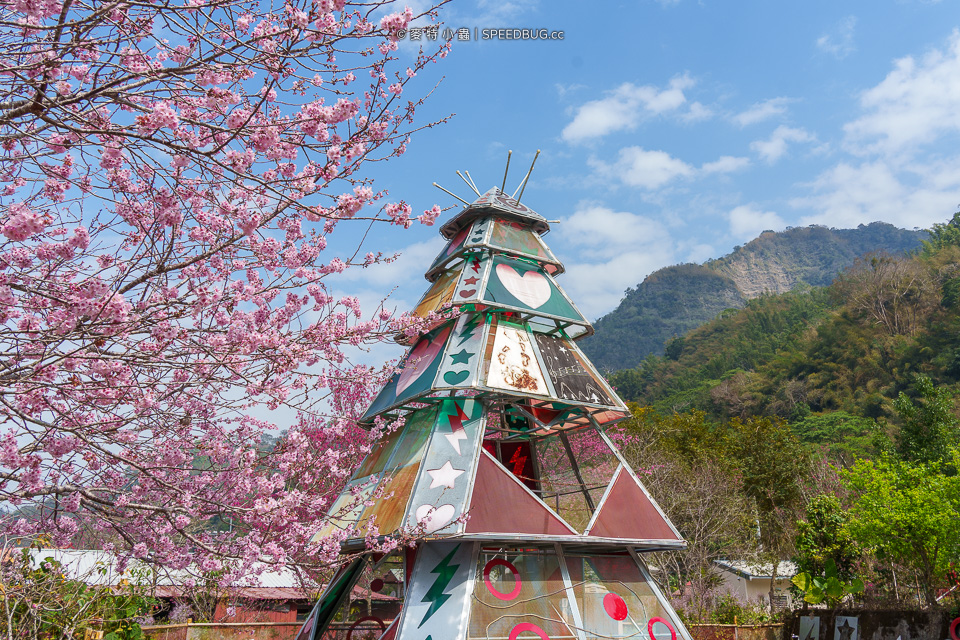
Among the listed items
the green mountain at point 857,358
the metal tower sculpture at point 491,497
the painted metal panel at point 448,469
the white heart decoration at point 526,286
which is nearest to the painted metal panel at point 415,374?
the metal tower sculpture at point 491,497

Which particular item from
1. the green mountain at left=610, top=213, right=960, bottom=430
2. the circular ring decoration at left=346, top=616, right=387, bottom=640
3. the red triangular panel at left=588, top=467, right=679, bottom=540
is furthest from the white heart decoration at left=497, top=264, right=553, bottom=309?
the green mountain at left=610, top=213, right=960, bottom=430

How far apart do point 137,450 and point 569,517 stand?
829cm

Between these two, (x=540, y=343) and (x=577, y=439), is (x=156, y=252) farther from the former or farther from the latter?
→ (x=577, y=439)

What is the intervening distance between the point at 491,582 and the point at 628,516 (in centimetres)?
213

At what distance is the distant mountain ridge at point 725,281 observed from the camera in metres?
151

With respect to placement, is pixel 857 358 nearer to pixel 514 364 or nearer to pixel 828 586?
pixel 828 586

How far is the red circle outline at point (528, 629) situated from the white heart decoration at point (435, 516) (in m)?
1.39

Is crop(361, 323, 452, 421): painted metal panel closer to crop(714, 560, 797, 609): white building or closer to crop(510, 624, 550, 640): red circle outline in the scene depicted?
crop(510, 624, 550, 640): red circle outline

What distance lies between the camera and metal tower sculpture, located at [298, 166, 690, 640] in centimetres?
725

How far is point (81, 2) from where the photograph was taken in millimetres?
3654

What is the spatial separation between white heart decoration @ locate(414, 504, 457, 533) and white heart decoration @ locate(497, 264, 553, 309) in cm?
365

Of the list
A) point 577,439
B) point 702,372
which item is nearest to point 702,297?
point 702,372

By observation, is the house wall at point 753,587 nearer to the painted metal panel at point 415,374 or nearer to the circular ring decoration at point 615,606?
the circular ring decoration at point 615,606

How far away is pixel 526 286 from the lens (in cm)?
1019
